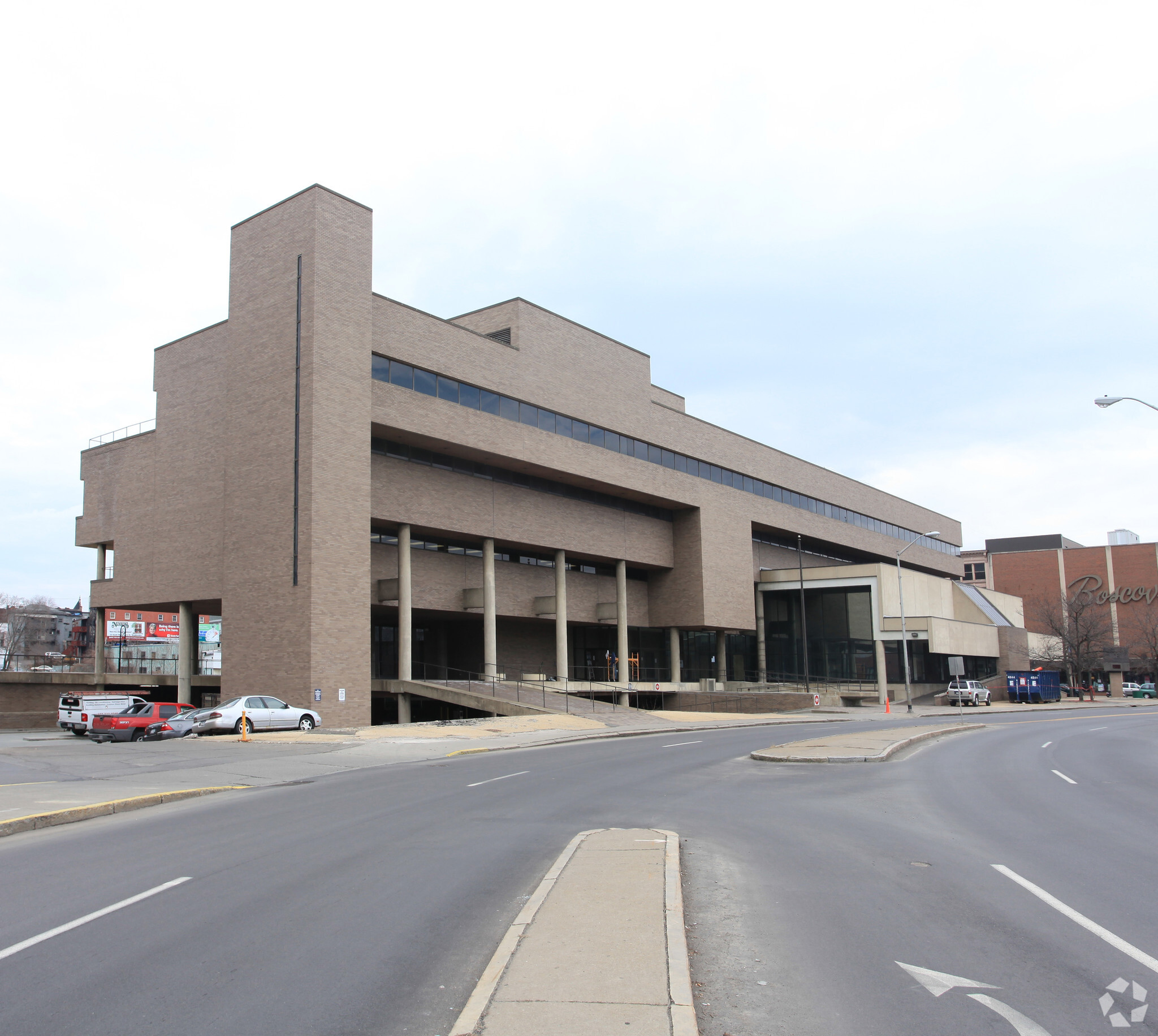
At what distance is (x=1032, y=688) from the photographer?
68.4 meters

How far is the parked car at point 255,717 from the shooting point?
31.2 meters

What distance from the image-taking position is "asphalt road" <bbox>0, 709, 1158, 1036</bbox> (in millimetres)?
5590

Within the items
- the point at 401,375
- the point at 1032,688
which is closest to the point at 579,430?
the point at 401,375

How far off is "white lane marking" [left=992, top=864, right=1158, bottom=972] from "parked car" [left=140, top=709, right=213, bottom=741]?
27419mm

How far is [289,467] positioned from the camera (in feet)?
121

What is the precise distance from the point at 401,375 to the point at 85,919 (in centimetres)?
3465

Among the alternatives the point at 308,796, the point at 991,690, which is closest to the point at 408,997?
the point at 308,796

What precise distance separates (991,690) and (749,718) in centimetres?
3994

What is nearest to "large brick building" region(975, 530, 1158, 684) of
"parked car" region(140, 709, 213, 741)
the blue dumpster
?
the blue dumpster

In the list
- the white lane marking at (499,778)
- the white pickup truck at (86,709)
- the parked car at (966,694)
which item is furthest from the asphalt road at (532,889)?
the parked car at (966,694)

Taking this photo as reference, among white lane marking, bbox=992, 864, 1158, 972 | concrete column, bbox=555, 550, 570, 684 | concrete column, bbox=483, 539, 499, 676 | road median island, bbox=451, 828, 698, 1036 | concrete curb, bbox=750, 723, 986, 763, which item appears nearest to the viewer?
road median island, bbox=451, 828, 698, 1036

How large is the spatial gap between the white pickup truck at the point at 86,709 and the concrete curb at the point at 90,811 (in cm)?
1820

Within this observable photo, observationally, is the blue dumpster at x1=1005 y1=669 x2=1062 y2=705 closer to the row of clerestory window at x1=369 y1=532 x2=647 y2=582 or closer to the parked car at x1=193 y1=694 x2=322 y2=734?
the row of clerestory window at x1=369 y1=532 x2=647 y2=582

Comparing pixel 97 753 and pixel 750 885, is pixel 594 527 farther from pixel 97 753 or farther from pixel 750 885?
pixel 750 885
